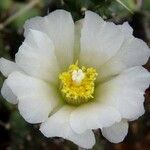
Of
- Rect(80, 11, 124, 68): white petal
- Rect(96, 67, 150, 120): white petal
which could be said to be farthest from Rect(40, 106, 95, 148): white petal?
Rect(80, 11, 124, 68): white petal

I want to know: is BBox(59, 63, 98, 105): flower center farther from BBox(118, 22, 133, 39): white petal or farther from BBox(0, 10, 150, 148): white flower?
BBox(118, 22, 133, 39): white petal

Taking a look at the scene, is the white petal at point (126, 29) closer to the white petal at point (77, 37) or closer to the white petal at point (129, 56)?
the white petal at point (129, 56)

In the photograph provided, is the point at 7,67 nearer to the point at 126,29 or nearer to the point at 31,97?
the point at 31,97

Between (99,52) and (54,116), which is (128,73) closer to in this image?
(99,52)

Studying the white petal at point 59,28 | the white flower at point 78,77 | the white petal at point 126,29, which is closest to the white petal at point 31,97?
the white flower at point 78,77

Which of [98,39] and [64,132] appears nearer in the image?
[64,132]

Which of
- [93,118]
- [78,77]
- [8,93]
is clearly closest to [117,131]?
[93,118]

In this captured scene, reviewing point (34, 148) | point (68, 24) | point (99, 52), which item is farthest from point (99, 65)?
point (34, 148)
